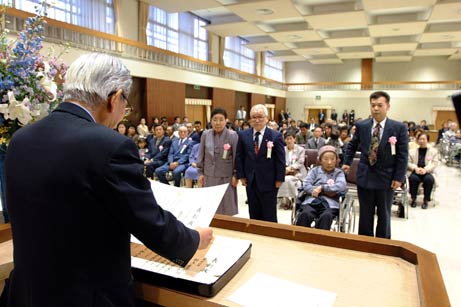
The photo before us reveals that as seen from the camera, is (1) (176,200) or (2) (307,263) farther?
(1) (176,200)

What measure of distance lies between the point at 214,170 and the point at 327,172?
118cm

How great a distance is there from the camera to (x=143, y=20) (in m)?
10.3

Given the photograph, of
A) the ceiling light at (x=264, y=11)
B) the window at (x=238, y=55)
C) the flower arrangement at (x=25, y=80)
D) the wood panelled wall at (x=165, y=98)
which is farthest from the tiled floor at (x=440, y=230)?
the window at (x=238, y=55)

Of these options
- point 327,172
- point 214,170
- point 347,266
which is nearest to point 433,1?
point 327,172

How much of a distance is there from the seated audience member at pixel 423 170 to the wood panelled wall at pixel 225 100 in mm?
9585

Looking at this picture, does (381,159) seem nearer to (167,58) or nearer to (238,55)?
(167,58)

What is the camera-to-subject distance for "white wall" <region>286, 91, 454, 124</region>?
62.5 ft

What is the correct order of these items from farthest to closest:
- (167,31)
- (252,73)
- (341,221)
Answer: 1. (252,73)
2. (167,31)
3. (341,221)

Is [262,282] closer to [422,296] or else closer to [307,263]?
[307,263]

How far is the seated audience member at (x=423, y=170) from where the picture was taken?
550cm

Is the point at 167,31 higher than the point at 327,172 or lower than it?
higher

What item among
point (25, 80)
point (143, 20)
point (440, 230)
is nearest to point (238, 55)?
point (143, 20)

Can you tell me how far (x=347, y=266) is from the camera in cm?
116

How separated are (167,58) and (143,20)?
4.72ft
